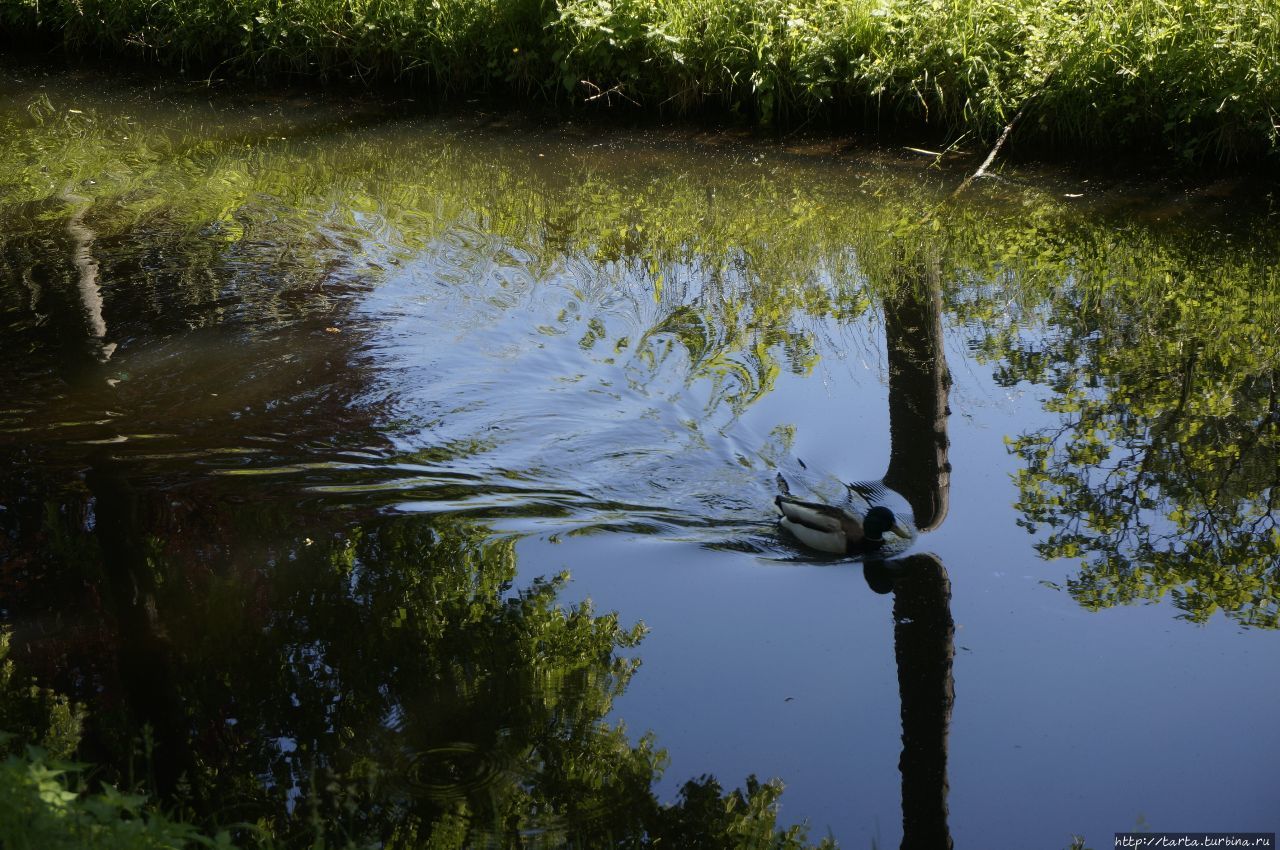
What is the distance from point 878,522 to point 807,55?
6874mm

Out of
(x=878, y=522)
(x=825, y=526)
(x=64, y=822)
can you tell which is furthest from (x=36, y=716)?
(x=878, y=522)

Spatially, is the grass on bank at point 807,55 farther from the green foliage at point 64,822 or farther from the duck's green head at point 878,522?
the green foliage at point 64,822

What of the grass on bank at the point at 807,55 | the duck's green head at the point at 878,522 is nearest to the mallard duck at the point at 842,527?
the duck's green head at the point at 878,522

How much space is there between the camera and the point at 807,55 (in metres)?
11.0

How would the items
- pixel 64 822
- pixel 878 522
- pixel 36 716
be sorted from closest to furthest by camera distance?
pixel 64 822 → pixel 36 716 → pixel 878 522

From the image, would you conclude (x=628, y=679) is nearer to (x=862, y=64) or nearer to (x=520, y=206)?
(x=520, y=206)

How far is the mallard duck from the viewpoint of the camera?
17.7ft

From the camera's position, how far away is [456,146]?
38.8ft

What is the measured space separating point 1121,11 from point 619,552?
7.61 meters

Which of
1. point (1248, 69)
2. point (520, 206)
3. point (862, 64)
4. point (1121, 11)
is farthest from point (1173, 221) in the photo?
point (520, 206)

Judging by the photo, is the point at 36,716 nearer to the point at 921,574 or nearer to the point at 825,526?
the point at 825,526

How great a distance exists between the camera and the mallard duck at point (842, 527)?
5398 millimetres

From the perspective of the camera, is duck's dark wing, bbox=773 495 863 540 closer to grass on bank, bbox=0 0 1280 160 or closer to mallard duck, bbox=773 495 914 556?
mallard duck, bbox=773 495 914 556

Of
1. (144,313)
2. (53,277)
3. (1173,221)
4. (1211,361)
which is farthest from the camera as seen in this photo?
(1173,221)
